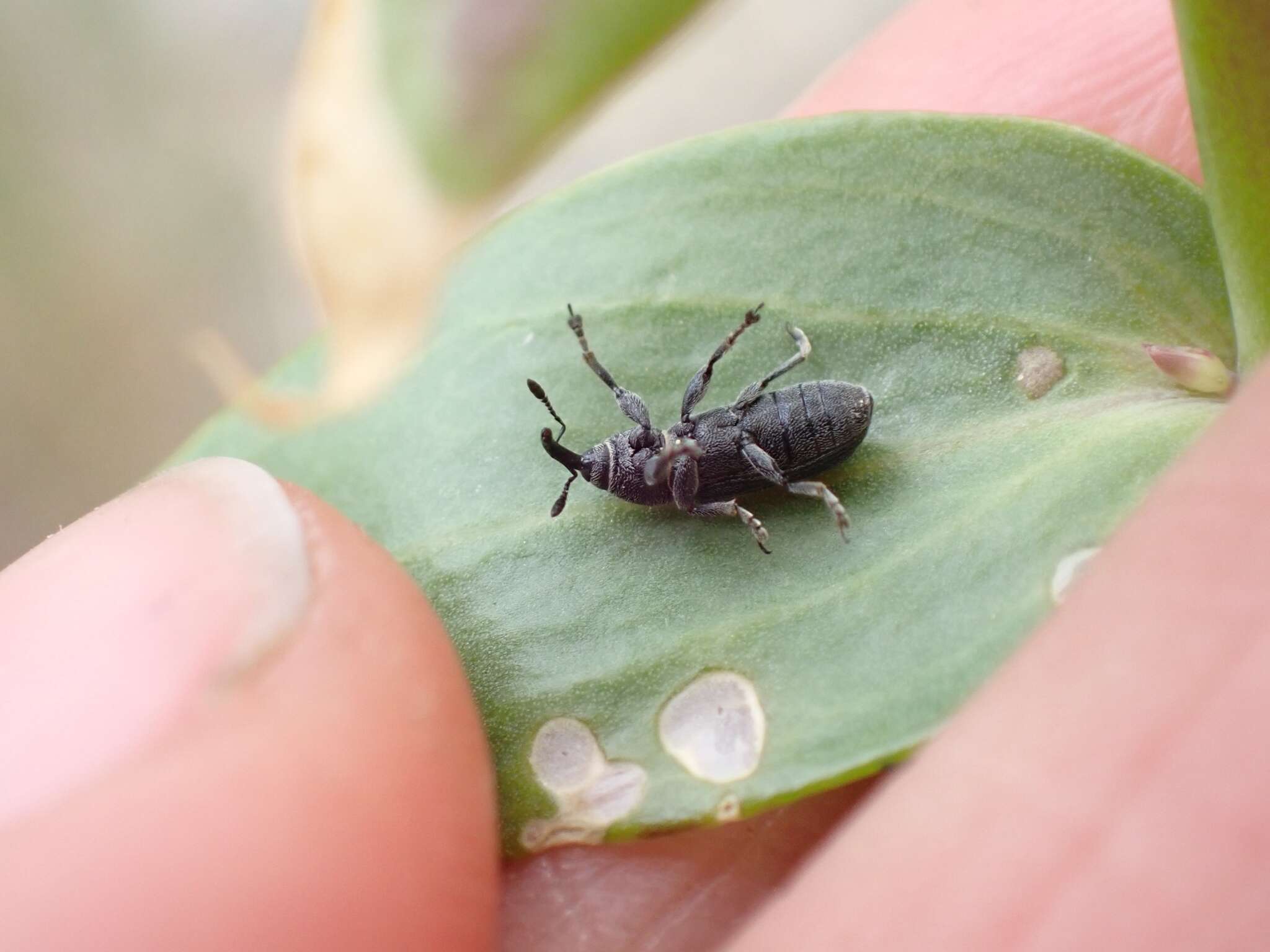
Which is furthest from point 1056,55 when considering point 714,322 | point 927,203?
point 714,322

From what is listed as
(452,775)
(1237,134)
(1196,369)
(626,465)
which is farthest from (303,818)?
(1237,134)

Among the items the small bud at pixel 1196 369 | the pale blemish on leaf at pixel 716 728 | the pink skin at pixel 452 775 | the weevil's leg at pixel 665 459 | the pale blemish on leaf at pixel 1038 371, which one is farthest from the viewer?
the weevil's leg at pixel 665 459

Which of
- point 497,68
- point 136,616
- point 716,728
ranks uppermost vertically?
point 497,68

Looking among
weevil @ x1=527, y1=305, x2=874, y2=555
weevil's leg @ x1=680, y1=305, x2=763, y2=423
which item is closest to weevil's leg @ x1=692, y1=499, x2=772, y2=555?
weevil @ x1=527, y1=305, x2=874, y2=555

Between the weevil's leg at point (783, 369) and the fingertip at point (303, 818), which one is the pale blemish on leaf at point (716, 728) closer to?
the fingertip at point (303, 818)

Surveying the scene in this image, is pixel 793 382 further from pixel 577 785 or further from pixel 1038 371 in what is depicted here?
pixel 577 785

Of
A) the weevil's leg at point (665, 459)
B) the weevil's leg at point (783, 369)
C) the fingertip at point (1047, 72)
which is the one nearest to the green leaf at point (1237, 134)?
the weevil's leg at point (783, 369)

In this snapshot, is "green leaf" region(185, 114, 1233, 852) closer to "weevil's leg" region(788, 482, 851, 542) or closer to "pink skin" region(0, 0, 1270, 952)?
"weevil's leg" region(788, 482, 851, 542)
